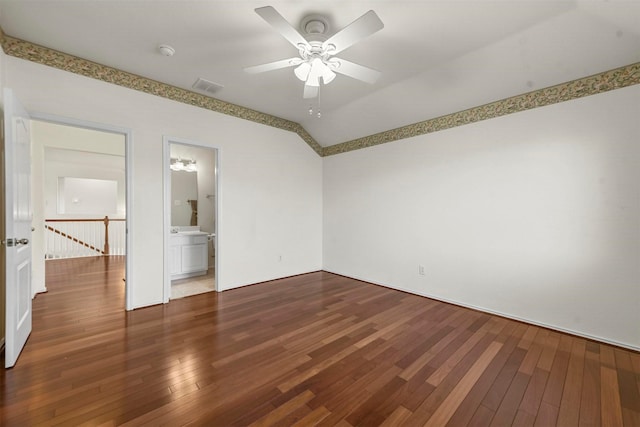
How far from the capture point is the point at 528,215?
9.25 feet

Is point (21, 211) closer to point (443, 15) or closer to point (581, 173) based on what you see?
point (443, 15)

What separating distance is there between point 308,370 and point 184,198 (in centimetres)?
578

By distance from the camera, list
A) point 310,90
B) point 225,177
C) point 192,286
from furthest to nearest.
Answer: point 192,286 < point 225,177 < point 310,90

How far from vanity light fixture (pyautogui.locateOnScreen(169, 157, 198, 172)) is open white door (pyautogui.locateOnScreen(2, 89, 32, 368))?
3.56 meters

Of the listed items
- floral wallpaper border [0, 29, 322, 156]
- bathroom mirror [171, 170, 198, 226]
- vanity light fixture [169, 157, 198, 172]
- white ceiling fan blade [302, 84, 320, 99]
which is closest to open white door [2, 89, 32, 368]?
floral wallpaper border [0, 29, 322, 156]

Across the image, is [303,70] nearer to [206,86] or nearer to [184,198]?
[206,86]

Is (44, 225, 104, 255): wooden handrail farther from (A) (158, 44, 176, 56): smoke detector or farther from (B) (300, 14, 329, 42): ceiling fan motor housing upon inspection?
(B) (300, 14, 329, 42): ceiling fan motor housing

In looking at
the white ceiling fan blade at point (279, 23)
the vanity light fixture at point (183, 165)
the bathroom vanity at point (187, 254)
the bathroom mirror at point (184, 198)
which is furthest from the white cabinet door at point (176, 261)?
the white ceiling fan blade at point (279, 23)

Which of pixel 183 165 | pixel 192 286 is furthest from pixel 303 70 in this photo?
pixel 183 165

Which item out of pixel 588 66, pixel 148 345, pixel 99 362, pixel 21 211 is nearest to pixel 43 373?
pixel 99 362

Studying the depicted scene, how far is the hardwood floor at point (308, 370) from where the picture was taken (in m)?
1.54

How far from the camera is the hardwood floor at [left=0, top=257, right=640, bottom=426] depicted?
154 centimetres

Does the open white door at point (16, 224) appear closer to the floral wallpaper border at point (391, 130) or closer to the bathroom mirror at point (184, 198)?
the floral wallpaper border at point (391, 130)

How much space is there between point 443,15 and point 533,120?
1629 millimetres
